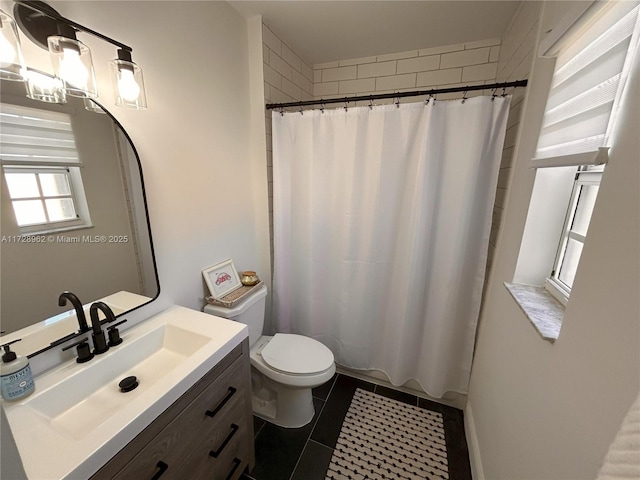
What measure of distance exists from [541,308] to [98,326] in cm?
Result: 161

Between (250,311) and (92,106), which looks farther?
(250,311)

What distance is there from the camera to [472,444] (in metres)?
1.41

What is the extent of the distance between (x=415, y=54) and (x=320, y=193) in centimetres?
127

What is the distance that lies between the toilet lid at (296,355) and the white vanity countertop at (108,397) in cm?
42

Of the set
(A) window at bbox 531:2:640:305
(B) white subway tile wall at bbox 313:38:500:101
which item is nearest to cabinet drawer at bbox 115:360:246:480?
(A) window at bbox 531:2:640:305

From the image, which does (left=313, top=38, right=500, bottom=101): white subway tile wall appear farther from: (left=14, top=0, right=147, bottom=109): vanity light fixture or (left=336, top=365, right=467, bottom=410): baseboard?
(left=336, top=365, right=467, bottom=410): baseboard


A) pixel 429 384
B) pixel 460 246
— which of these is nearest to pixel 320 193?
pixel 460 246

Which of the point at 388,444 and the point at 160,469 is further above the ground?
the point at 160,469

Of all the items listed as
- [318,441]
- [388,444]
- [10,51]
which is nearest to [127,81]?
[10,51]

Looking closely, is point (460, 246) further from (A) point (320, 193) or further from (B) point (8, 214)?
(B) point (8, 214)

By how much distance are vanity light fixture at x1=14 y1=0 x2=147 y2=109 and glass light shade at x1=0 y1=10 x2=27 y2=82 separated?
3.0 inches

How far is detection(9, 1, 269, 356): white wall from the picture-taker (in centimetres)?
104

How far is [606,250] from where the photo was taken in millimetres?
575

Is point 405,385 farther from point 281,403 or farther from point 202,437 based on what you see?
point 202,437
